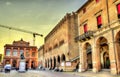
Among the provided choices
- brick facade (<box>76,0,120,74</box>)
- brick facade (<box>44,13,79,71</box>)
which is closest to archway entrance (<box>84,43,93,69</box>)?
brick facade (<box>76,0,120,74</box>)

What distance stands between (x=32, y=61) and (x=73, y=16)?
35.6 meters

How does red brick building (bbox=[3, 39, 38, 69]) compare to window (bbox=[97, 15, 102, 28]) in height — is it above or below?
below

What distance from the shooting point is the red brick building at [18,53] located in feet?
202

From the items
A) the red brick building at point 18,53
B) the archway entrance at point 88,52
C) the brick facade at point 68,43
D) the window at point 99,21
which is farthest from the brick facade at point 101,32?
the red brick building at point 18,53

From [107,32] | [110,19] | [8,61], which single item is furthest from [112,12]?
[8,61]

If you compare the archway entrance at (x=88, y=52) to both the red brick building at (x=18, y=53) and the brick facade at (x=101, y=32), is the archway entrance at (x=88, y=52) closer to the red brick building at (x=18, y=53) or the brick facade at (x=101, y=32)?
the brick facade at (x=101, y=32)

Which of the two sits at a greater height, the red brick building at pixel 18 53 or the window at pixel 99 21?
the window at pixel 99 21

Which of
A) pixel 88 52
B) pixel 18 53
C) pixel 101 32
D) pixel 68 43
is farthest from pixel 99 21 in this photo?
pixel 18 53

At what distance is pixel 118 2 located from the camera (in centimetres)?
1881

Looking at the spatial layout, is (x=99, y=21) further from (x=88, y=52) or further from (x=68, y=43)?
(x=68, y=43)

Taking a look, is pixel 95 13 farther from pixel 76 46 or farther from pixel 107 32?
pixel 76 46

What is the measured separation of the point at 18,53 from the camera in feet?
209

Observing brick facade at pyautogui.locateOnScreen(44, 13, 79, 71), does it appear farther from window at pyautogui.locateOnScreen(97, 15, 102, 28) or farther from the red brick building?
the red brick building

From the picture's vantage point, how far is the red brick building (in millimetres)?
61500
